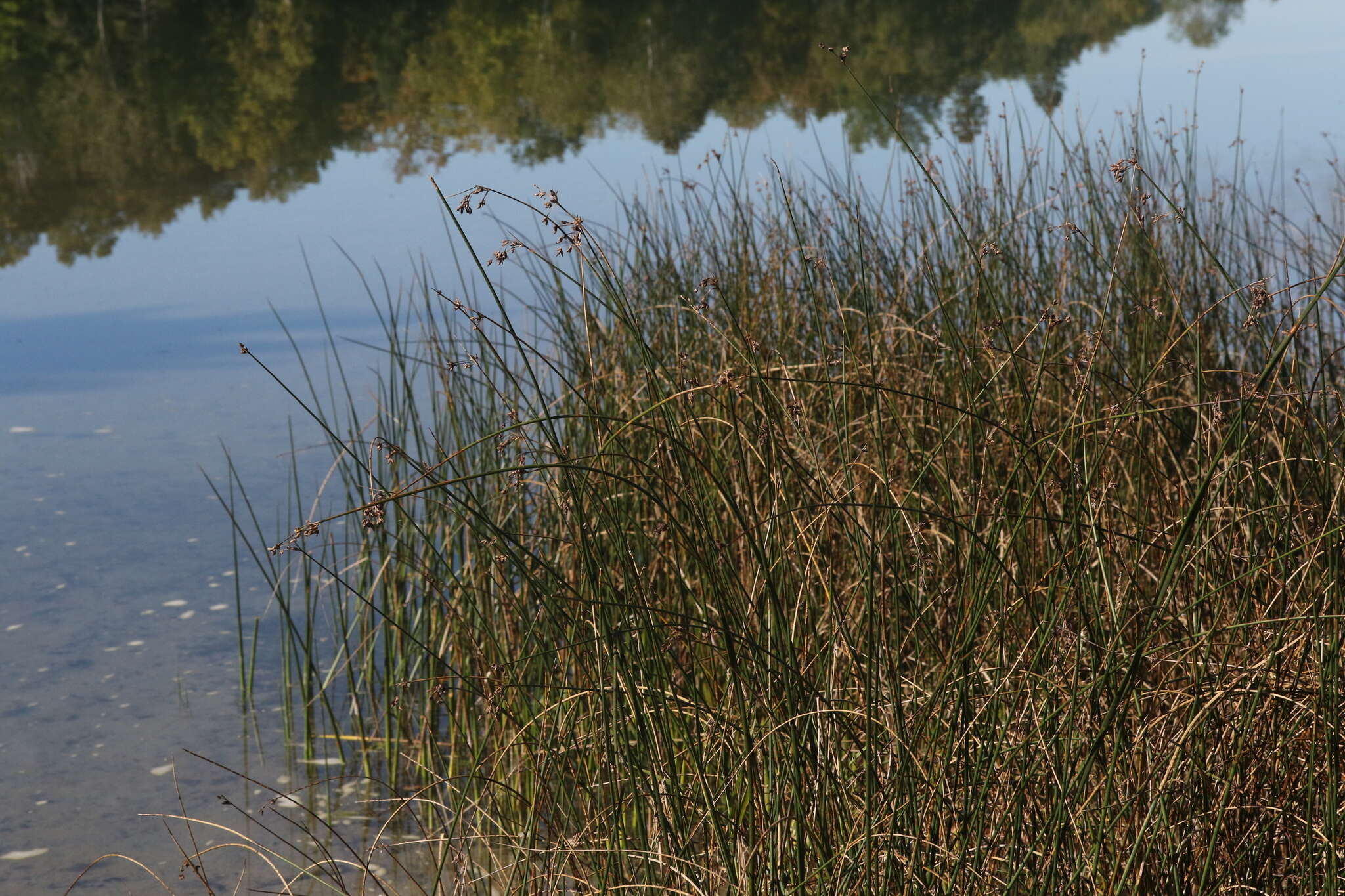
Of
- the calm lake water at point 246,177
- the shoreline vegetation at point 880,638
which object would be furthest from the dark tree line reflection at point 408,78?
the shoreline vegetation at point 880,638

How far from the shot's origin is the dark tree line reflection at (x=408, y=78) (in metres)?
12.9

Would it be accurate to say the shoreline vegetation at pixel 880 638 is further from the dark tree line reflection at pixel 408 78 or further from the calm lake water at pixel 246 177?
the dark tree line reflection at pixel 408 78

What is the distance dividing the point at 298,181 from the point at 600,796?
11.4 m

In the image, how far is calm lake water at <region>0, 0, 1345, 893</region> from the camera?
3.12m

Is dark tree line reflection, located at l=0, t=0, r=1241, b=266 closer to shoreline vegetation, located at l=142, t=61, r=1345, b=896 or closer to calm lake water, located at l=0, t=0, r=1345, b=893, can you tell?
calm lake water, located at l=0, t=0, r=1345, b=893

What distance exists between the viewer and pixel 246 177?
12.5 metres

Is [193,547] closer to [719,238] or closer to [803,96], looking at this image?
[719,238]

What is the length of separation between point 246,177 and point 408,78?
6.49 metres

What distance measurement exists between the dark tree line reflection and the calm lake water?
76mm

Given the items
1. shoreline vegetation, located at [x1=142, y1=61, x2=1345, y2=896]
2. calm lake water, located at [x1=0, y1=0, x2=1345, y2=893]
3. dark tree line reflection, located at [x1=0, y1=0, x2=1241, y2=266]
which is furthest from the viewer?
dark tree line reflection, located at [x1=0, y1=0, x2=1241, y2=266]

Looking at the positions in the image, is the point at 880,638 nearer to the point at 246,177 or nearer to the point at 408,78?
the point at 246,177

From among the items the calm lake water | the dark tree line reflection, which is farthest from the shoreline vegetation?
the dark tree line reflection

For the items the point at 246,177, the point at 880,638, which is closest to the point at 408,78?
the point at 246,177

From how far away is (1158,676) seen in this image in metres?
1.92
